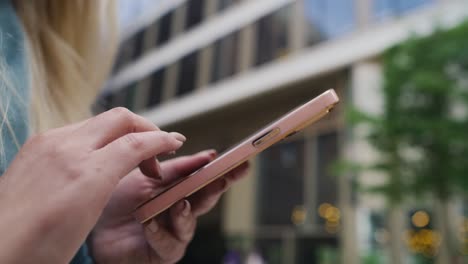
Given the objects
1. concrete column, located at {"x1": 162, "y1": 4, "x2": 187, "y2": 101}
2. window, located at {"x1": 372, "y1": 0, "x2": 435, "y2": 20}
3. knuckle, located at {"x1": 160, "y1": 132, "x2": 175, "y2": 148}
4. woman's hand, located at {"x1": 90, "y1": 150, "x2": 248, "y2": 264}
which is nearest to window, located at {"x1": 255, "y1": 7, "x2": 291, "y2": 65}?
window, located at {"x1": 372, "y1": 0, "x2": 435, "y2": 20}

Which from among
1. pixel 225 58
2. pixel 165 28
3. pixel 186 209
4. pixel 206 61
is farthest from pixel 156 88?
pixel 186 209

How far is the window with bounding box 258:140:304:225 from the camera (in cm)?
1021

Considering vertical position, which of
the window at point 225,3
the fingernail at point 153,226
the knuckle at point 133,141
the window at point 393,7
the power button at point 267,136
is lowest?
the fingernail at point 153,226

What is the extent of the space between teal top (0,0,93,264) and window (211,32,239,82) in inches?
442

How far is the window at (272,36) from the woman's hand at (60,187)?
10210mm

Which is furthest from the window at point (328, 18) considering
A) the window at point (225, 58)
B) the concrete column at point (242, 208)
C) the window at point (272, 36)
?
the concrete column at point (242, 208)

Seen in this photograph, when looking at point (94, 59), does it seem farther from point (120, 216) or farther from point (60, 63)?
point (120, 216)

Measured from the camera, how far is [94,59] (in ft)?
2.75

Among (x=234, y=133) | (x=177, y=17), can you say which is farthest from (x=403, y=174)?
(x=177, y=17)

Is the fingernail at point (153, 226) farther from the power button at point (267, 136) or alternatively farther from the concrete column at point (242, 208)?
the concrete column at point (242, 208)

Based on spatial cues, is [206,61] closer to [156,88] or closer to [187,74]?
[187,74]

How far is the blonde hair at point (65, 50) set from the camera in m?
0.69

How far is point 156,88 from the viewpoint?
14500 millimetres

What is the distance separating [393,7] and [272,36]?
349 centimetres
